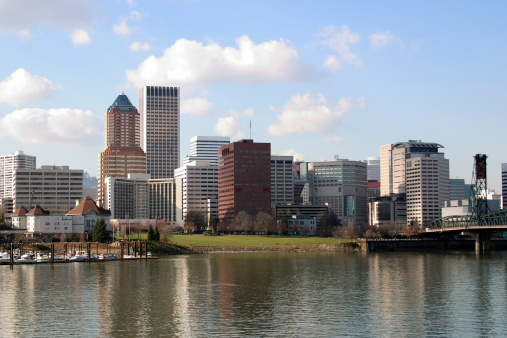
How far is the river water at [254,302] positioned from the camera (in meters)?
72.1

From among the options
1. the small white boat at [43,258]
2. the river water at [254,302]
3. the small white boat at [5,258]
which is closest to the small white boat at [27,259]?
the small white boat at [43,258]

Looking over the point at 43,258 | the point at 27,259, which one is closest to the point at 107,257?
the point at 43,258

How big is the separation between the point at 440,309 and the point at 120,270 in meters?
73.6

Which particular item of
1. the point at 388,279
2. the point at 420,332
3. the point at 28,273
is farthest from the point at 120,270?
the point at 420,332

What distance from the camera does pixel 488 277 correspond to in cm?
12475

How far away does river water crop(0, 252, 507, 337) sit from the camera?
7206 cm

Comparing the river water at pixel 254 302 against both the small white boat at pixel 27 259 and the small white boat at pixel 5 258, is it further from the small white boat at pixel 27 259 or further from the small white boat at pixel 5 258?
the small white boat at pixel 5 258

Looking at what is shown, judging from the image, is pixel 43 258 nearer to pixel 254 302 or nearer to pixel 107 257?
pixel 107 257

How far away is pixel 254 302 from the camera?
90.7 metres

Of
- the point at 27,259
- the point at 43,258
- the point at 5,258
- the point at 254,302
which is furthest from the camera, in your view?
the point at 43,258

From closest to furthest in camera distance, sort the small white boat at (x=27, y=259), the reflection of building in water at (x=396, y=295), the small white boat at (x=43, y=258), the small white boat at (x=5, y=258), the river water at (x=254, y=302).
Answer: the river water at (x=254, y=302) < the reflection of building in water at (x=396, y=295) < the small white boat at (x=27, y=259) < the small white boat at (x=5, y=258) < the small white boat at (x=43, y=258)

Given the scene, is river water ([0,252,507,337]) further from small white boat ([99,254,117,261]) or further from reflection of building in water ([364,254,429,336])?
small white boat ([99,254,117,261])

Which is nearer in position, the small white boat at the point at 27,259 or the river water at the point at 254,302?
the river water at the point at 254,302

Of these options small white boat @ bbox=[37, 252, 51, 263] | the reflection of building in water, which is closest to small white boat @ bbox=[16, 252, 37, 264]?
small white boat @ bbox=[37, 252, 51, 263]
